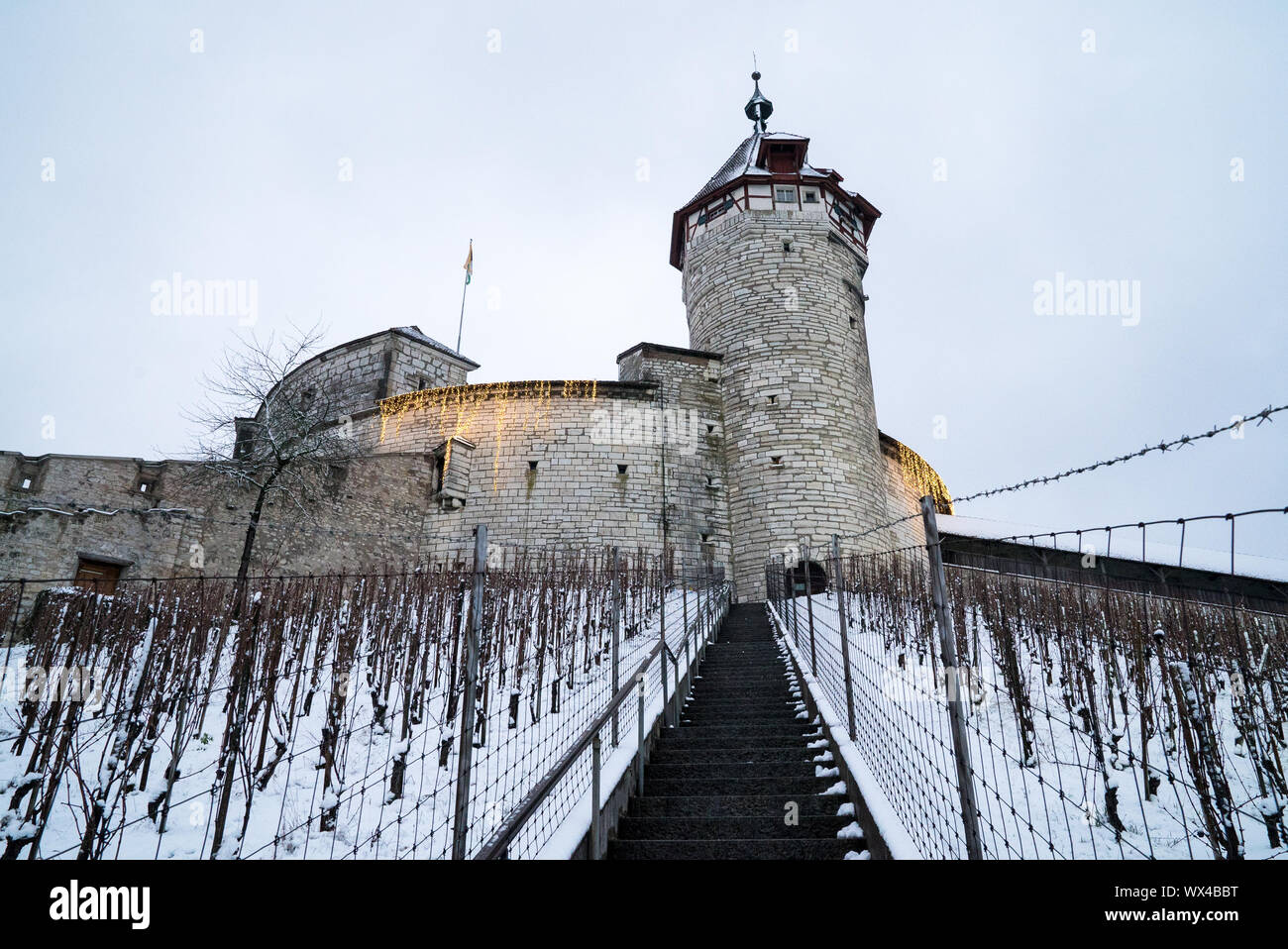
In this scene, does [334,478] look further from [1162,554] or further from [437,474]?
[1162,554]

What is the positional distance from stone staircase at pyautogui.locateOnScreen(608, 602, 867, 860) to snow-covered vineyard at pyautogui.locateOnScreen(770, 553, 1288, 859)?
0.96 feet

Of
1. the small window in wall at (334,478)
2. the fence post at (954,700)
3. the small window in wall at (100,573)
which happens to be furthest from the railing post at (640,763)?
the small window in wall at (334,478)

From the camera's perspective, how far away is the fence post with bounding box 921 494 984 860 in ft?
7.88

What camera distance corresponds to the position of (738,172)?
20.6 metres

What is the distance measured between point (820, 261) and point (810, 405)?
442 cm

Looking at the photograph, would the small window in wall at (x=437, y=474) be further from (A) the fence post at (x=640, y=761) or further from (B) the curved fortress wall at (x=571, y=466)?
(A) the fence post at (x=640, y=761)

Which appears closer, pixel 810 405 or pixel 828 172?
pixel 810 405

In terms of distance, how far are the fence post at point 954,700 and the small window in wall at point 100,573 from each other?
1209 centimetres

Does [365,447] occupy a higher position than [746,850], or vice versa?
[365,447]

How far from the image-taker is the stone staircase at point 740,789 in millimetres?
3279
